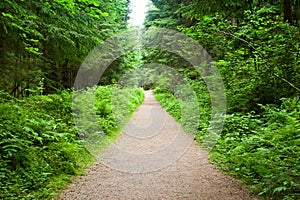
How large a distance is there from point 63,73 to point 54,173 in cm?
1170

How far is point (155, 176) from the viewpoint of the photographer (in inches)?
239

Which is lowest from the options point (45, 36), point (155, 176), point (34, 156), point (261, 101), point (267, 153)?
point (155, 176)

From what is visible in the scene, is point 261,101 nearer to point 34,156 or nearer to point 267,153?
point 267,153

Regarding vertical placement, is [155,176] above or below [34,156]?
below

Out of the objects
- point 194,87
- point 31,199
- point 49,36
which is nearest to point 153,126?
point 194,87

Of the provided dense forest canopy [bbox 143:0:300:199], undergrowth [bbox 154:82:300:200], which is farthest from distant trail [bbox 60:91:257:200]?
dense forest canopy [bbox 143:0:300:199]

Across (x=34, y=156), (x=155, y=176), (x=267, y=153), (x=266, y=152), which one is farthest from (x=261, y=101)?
(x=34, y=156)

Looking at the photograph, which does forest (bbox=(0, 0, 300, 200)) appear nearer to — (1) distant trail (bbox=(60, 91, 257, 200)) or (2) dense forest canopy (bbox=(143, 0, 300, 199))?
(2) dense forest canopy (bbox=(143, 0, 300, 199))

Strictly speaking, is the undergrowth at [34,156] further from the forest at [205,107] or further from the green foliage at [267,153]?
the green foliage at [267,153]

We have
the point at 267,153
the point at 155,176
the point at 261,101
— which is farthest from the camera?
the point at 261,101

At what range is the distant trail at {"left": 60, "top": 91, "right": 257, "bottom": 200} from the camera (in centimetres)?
495

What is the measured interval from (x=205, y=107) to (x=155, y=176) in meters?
6.47

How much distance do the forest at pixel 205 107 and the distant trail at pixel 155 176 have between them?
0.33 metres

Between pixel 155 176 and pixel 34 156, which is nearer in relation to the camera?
pixel 34 156
